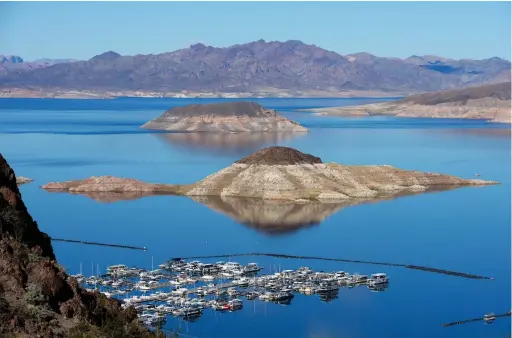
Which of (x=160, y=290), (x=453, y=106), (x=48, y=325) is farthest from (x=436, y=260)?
(x=453, y=106)

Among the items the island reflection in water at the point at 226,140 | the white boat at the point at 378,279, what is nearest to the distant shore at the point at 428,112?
the island reflection in water at the point at 226,140

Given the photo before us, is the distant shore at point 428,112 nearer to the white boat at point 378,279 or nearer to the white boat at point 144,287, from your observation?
the white boat at point 378,279

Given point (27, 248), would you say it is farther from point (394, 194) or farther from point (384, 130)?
point (384, 130)

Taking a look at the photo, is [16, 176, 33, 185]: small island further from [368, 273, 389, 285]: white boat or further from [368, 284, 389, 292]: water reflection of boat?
[368, 284, 389, 292]: water reflection of boat

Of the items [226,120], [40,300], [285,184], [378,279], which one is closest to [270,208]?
[285,184]

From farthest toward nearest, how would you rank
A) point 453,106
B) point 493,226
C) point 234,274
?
1. point 453,106
2. point 493,226
3. point 234,274

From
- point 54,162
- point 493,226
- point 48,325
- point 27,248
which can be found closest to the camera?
point 48,325
